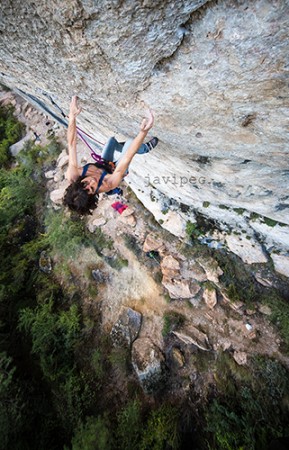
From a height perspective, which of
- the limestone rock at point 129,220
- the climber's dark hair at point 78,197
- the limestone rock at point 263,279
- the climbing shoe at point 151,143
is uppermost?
the climbing shoe at point 151,143

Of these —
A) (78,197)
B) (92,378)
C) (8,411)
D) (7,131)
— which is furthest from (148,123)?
(7,131)

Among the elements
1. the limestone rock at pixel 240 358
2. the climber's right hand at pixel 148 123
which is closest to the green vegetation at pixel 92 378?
the limestone rock at pixel 240 358

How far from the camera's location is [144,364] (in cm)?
691

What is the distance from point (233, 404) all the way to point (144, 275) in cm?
420

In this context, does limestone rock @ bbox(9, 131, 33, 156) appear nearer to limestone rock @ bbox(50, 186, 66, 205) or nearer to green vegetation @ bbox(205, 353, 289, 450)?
limestone rock @ bbox(50, 186, 66, 205)

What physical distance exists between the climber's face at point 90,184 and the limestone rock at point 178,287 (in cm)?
533

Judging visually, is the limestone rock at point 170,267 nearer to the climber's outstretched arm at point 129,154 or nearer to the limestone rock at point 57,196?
the limestone rock at point 57,196

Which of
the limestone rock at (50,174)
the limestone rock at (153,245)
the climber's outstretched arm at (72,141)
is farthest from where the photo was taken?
the limestone rock at (50,174)

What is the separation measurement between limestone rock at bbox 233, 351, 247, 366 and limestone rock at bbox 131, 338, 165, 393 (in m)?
2.12

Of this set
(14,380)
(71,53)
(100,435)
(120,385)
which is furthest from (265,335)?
(71,53)

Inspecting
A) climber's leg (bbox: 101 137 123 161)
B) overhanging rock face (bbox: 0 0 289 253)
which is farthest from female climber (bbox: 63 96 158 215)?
climber's leg (bbox: 101 137 123 161)

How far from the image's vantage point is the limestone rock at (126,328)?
7340mm

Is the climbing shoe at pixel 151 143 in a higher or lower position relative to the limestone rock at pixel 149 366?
higher

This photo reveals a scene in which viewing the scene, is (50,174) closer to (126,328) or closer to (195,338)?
(126,328)
